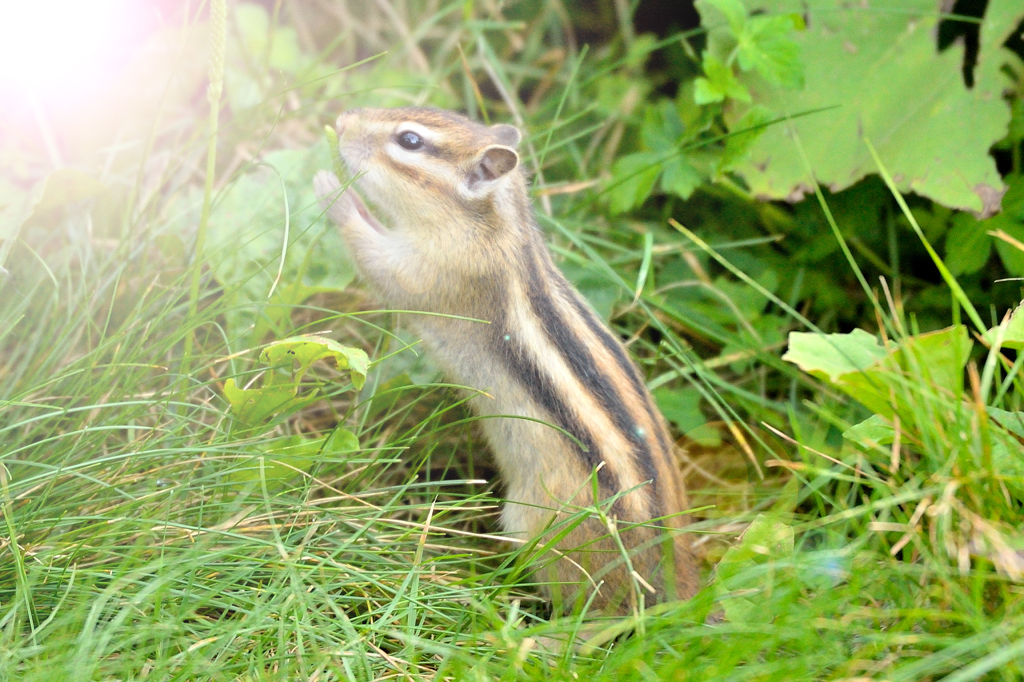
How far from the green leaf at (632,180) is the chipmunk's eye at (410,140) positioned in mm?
965

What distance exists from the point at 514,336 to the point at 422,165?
0.76 meters

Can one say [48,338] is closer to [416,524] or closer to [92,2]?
[416,524]

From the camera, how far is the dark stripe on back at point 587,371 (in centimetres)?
303

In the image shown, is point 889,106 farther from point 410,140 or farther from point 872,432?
point 410,140

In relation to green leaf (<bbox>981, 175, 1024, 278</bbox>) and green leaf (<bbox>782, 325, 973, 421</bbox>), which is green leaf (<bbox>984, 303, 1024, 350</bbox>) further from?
green leaf (<bbox>981, 175, 1024, 278</bbox>)

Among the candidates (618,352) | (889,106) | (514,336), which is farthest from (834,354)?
(889,106)

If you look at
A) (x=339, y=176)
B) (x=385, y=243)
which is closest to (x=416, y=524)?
(x=385, y=243)

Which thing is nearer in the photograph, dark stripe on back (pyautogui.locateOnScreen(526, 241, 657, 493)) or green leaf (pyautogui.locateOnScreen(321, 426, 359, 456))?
green leaf (pyautogui.locateOnScreen(321, 426, 359, 456))

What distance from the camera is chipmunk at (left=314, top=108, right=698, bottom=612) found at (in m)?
3.00

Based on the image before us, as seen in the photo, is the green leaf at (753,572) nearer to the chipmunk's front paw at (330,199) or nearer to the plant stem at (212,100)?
the plant stem at (212,100)

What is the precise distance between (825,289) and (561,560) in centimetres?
204

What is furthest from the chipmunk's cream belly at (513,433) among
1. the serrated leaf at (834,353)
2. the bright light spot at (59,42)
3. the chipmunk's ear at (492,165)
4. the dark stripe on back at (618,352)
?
the bright light spot at (59,42)

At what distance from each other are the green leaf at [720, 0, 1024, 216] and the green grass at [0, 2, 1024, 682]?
0.55 meters

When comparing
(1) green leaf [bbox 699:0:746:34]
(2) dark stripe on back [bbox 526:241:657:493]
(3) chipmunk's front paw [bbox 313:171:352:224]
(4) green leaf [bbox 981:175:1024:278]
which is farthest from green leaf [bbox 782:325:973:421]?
(3) chipmunk's front paw [bbox 313:171:352:224]
